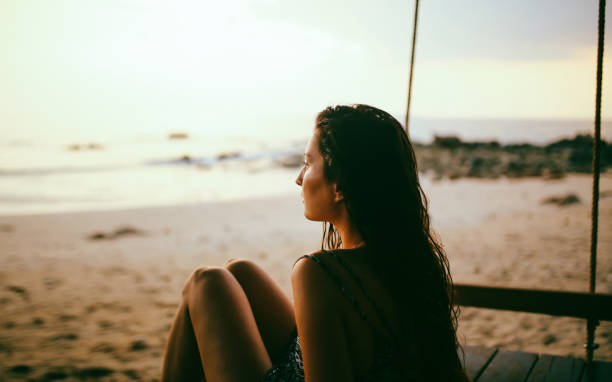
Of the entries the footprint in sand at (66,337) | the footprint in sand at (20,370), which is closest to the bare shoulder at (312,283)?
the footprint in sand at (20,370)

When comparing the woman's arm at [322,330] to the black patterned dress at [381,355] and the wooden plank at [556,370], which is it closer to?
the black patterned dress at [381,355]

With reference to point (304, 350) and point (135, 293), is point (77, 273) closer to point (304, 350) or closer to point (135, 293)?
point (135, 293)

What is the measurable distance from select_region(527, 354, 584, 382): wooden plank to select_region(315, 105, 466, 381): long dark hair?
2.59 ft

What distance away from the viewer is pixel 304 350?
87cm

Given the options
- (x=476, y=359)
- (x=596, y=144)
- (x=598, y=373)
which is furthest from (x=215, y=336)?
(x=596, y=144)

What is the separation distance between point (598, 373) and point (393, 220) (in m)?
1.27

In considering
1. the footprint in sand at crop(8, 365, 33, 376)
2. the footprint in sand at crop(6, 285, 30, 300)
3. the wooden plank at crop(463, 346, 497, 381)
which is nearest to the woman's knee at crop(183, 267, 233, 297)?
the wooden plank at crop(463, 346, 497, 381)

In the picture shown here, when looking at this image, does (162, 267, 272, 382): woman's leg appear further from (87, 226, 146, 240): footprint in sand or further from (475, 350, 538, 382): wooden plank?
(87, 226, 146, 240): footprint in sand

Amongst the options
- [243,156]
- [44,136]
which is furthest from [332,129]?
[44,136]

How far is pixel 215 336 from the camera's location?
1.23 m

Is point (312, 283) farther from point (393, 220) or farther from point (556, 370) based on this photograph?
point (556, 370)

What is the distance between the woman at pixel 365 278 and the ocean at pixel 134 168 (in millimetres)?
9404

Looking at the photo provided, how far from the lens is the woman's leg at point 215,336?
46.3 inches

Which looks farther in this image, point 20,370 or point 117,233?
point 117,233
